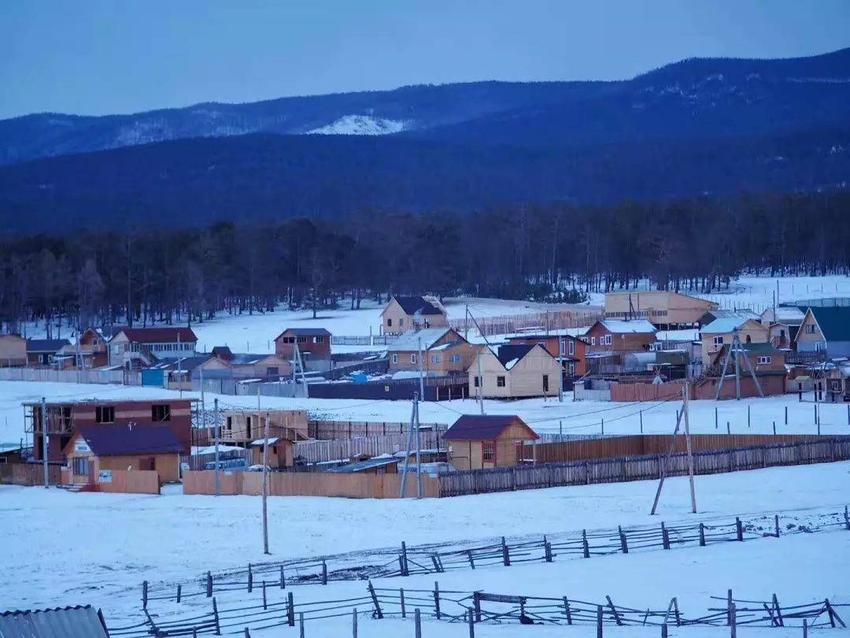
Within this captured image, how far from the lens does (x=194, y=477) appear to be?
51.2m

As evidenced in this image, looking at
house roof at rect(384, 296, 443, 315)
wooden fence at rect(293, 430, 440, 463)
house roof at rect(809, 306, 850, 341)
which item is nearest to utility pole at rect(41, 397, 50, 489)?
wooden fence at rect(293, 430, 440, 463)

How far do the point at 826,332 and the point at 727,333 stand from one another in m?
8.31

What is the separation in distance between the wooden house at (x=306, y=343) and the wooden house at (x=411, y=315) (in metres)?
8.48

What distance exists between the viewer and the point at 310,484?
49.3 metres

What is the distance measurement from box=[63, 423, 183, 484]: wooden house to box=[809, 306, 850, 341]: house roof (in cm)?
4443

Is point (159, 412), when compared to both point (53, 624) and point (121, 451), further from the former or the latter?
point (53, 624)

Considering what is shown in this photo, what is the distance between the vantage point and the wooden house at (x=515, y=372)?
75.5m

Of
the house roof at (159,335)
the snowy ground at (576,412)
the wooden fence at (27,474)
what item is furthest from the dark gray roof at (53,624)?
the house roof at (159,335)

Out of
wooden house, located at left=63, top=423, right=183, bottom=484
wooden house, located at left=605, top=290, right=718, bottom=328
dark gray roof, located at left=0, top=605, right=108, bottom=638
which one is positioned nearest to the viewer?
dark gray roof, located at left=0, top=605, right=108, bottom=638

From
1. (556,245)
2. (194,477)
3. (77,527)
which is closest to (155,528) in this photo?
(77,527)

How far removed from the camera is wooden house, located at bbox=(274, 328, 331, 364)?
9638 centimetres

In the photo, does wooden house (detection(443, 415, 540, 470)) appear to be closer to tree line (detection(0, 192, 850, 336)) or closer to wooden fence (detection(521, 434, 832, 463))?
wooden fence (detection(521, 434, 832, 463))

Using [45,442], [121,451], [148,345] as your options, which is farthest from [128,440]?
[148,345]

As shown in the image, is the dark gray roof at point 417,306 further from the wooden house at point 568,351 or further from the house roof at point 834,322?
the house roof at point 834,322
